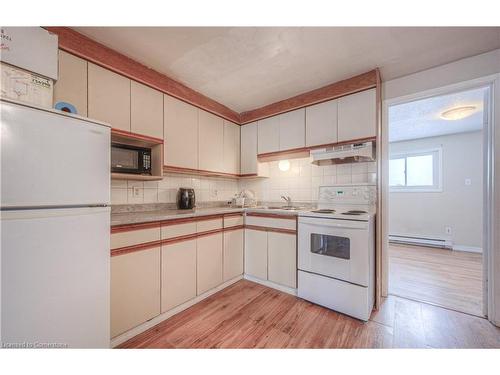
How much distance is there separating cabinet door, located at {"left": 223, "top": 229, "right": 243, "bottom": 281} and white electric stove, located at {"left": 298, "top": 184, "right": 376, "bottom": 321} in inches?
30.2

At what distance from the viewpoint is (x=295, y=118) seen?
2465 millimetres

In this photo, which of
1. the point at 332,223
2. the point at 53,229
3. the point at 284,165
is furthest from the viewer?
the point at 284,165

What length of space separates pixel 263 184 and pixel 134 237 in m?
1.97

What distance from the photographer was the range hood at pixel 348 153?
6.36 feet

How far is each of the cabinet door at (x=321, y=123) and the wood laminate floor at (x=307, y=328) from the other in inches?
69.4

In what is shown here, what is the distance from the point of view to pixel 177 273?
1767 mm

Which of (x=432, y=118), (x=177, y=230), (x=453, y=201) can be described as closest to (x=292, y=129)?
(x=177, y=230)

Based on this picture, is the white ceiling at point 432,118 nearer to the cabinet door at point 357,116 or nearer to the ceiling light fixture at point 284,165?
the cabinet door at point 357,116

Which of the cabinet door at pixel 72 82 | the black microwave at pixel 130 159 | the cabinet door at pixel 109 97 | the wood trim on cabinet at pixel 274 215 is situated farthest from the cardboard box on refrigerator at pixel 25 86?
the wood trim on cabinet at pixel 274 215

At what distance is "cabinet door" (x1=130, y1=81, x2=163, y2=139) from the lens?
175cm

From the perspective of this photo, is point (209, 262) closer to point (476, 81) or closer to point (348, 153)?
point (348, 153)

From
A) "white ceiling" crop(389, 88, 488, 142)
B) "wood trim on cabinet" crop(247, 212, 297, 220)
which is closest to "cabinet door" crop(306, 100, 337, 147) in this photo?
"white ceiling" crop(389, 88, 488, 142)
